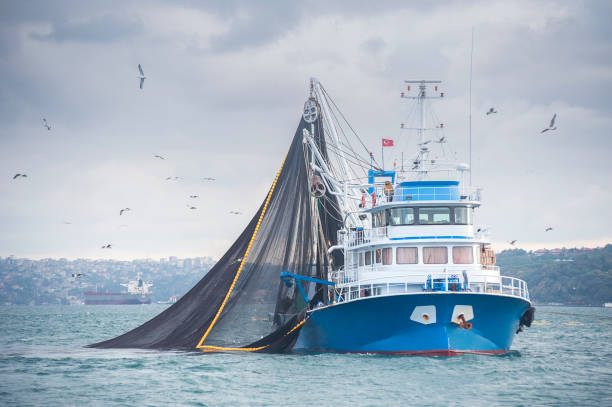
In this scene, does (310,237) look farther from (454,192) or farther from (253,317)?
(454,192)

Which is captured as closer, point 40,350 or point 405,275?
point 405,275

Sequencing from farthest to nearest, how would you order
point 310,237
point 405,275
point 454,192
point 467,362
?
point 310,237, point 454,192, point 405,275, point 467,362

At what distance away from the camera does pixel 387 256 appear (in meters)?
35.8

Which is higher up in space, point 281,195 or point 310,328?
point 281,195

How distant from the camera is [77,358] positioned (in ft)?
119

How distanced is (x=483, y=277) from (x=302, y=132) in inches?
570

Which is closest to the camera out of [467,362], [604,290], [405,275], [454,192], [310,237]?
[467,362]

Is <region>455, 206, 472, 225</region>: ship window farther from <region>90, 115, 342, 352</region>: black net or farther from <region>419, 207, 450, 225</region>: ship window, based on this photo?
<region>90, 115, 342, 352</region>: black net

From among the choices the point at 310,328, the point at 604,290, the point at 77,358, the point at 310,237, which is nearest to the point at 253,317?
the point at 310,328

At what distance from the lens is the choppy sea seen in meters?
25.4

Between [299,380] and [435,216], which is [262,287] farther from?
[299,380]

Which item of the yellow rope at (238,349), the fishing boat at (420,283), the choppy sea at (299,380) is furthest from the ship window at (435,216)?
the yellow rope at (238,349)

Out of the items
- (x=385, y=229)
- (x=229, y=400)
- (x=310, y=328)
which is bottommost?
(x=229, y=400)

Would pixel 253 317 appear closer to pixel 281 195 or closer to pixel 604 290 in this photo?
pixel 281 195
